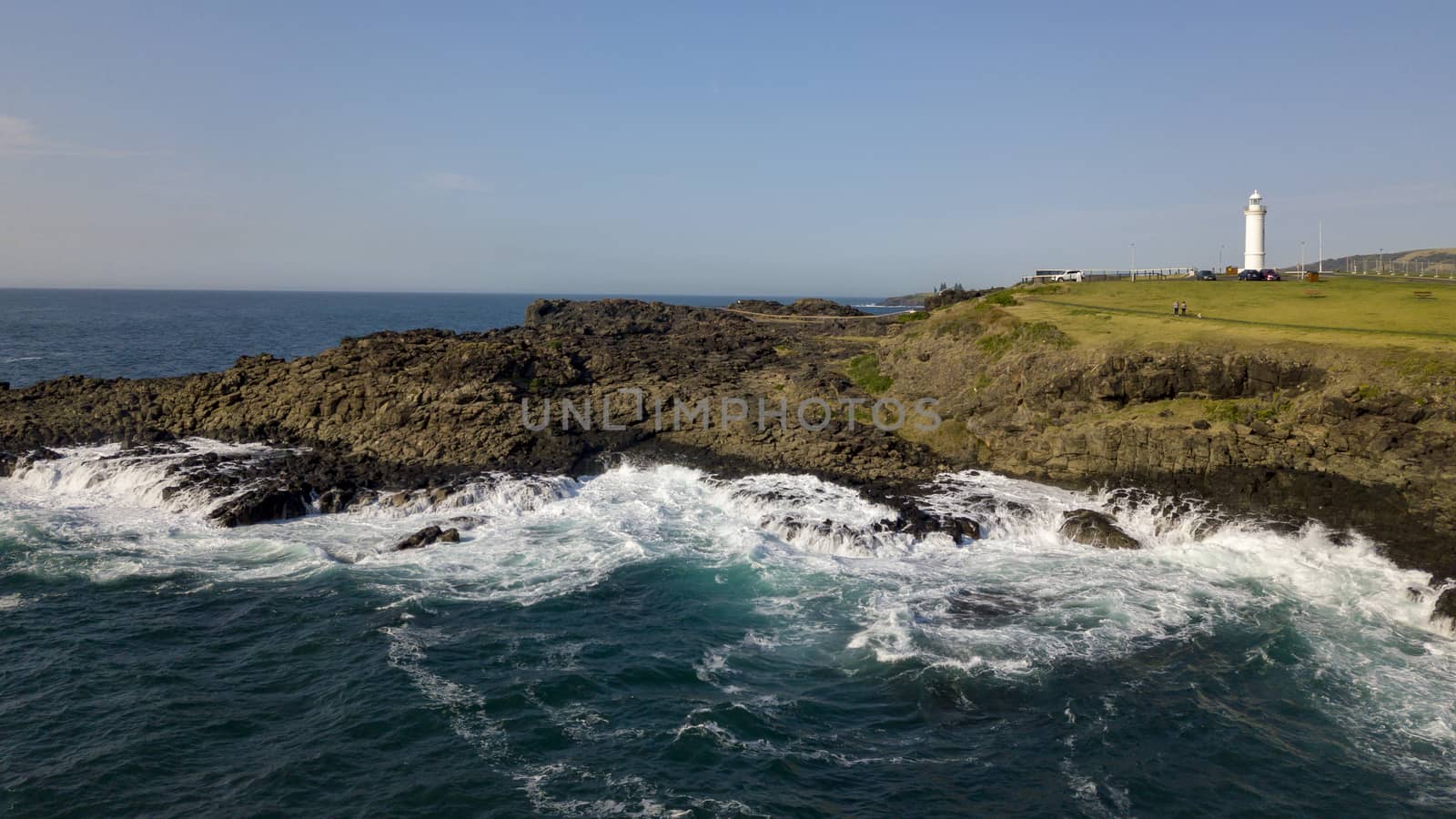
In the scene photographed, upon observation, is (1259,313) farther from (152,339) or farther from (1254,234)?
(152,339)

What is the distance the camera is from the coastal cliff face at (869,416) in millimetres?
28047

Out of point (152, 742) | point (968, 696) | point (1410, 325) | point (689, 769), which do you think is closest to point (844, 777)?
point (689, 769)

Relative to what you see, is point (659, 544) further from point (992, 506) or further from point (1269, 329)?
point (1269, 329)

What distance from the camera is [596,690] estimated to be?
756 inches

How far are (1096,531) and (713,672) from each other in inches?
590

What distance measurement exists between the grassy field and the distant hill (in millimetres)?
11587

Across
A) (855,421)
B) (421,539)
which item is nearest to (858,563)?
(855,421)

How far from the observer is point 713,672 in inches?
789

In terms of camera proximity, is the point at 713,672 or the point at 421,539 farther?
the point at 421,539

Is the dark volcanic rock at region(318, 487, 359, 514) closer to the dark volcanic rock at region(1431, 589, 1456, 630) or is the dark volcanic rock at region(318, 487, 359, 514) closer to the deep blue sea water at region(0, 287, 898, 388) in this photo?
the dark volcanic rock at region(1431, 589, 1456, 630)

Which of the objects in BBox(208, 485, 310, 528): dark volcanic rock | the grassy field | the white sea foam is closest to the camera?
the white sea foam

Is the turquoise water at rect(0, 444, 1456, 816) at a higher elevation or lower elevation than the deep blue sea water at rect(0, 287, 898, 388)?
lower

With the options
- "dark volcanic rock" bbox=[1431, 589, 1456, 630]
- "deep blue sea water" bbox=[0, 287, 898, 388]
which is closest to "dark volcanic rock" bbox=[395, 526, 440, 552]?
"dark volcanic rock" bbox=[1431, 589, 1456, 630]

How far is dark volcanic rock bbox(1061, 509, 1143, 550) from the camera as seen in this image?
27469 millimetres
